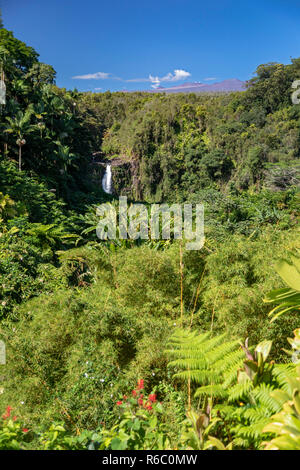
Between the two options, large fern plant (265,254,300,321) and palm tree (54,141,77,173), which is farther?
palm tree (54,141,77,173)

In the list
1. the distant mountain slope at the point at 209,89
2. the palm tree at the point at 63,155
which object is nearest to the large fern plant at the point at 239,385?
the palm tree at the point at 63,155

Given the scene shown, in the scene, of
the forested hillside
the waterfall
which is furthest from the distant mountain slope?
the forested hillside

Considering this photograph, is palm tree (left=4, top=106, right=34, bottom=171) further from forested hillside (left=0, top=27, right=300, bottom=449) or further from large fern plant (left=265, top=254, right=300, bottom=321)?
large fern plant (left=265, top=254, right=300, bottom=321)

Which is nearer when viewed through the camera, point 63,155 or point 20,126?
point 20,126

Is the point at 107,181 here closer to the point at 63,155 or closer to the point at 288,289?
the point at 63,155

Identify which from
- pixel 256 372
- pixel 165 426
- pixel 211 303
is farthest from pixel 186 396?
pixel 211 303

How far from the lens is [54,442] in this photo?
116 cm

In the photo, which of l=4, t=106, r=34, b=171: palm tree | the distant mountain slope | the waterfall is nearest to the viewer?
l=4, t=106, r=34, b=171: palm tree

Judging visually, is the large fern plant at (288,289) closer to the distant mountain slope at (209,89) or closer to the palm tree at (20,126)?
the palm tree at (20,126)

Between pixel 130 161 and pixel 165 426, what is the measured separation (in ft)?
89.9

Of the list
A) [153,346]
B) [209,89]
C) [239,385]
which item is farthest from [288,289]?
[209,89]

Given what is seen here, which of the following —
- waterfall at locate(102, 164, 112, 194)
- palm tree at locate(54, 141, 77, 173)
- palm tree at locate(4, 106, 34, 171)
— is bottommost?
waterfall at locate(102, 164, 112, 194)

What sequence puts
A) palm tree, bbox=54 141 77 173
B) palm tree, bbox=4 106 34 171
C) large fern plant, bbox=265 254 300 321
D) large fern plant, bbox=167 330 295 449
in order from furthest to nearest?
1. palm tree, bbox=54 141 77 173
2. palm tree, bbox=4 106 34 171
3. large fern plant, bbox=265 254 300 321
4. large fern plant, bbox=167 330 295 449
